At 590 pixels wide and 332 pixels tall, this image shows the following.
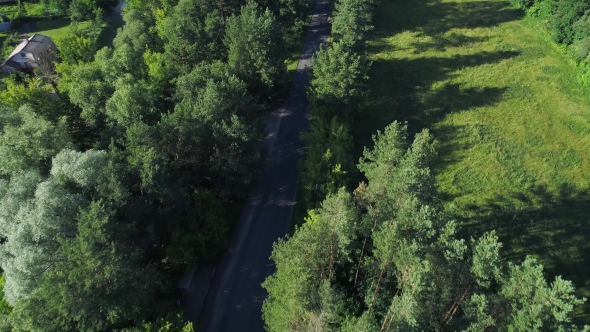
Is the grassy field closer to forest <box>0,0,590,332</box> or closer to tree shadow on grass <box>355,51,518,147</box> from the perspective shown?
tree shadow on grass <box>355,51,518,147</box>

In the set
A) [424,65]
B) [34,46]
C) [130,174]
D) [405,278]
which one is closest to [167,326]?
[130,174]

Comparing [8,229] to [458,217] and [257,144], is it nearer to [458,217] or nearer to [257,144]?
[257,144]

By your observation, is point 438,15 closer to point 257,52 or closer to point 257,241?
point 257,52

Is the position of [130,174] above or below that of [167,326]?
above

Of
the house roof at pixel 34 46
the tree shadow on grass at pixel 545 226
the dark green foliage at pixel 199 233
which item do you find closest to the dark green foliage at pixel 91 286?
the dark green foliage at pixel 199 233

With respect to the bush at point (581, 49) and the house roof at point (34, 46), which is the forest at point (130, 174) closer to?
the house roof at point (34, 46)

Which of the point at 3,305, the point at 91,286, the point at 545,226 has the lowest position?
the point at 545,226

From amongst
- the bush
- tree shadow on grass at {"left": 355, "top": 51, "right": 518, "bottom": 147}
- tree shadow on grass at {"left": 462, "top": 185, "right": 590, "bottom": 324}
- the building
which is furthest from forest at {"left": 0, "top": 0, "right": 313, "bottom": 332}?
the bush
